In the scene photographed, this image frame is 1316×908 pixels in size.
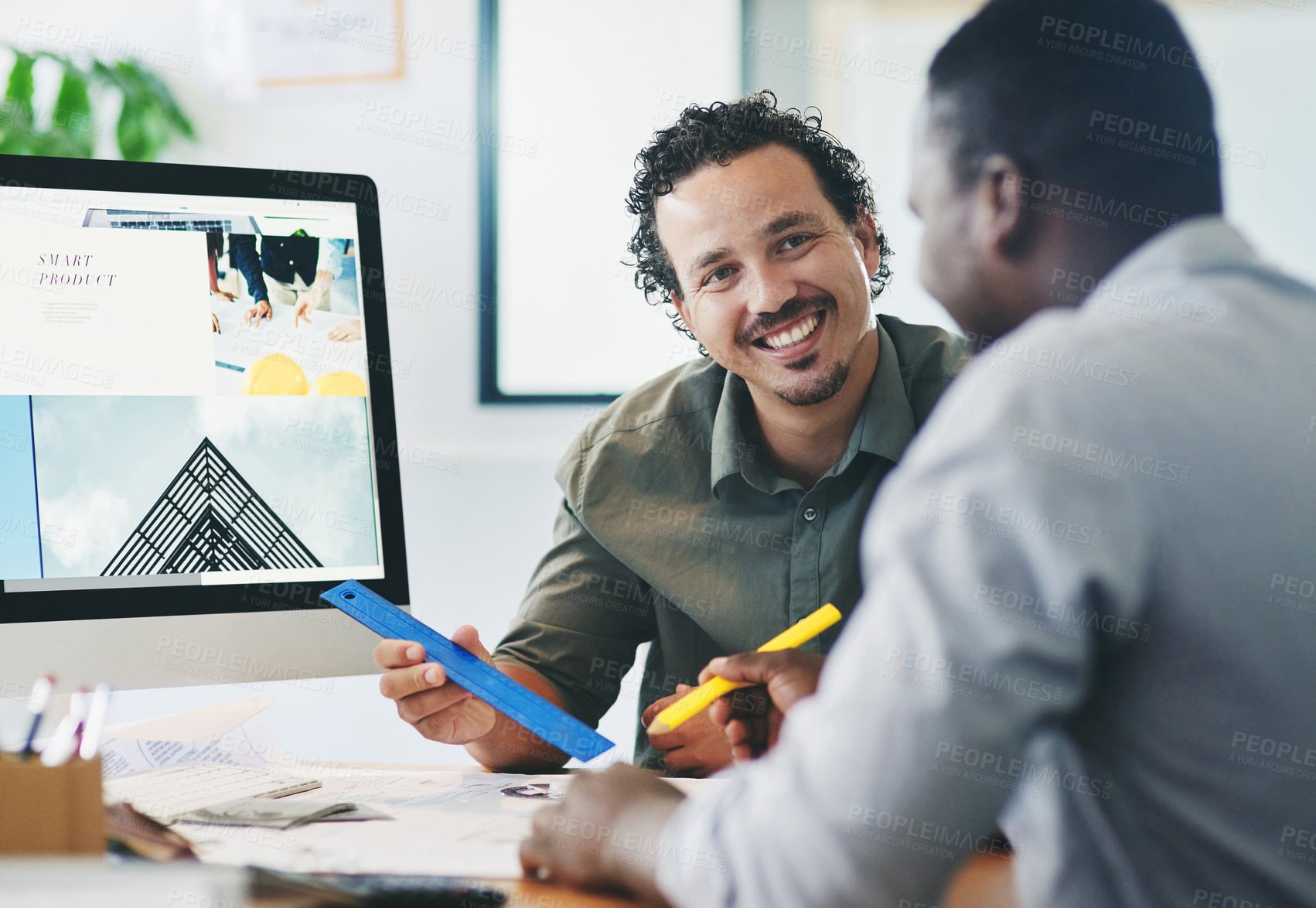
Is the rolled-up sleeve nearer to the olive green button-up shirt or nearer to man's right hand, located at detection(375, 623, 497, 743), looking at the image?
man's right hand, located at detection(375, 623, 497, 743)

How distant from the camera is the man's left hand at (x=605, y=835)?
1.94 ft

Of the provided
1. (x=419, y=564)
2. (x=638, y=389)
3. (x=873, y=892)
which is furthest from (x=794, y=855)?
(x=419, y=564)

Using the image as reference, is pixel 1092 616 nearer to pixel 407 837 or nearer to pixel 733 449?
pixel 407 837

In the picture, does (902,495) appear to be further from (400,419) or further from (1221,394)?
(400,419)

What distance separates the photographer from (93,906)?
18.0 inches

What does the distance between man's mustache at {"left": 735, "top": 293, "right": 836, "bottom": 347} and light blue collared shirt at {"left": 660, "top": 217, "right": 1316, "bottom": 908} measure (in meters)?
0.79

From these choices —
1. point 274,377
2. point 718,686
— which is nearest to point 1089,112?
point 718,686

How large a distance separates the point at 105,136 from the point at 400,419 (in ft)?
2.53

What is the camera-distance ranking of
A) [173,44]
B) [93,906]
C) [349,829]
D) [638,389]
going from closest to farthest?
[93,906] → [349,829] → [638,389] → [173,44]

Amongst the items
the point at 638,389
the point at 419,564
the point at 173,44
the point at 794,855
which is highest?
the point at 173,44

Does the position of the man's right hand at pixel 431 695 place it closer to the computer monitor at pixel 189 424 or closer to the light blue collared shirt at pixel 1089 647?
the computer monitor at pixel 189 424

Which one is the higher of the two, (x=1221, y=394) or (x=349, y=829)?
(x=1221, y=394)

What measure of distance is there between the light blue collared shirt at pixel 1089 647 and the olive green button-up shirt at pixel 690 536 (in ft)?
2.25

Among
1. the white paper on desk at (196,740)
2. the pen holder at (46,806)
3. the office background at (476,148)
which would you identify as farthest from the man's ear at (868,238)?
the pen holder at (46,806)
